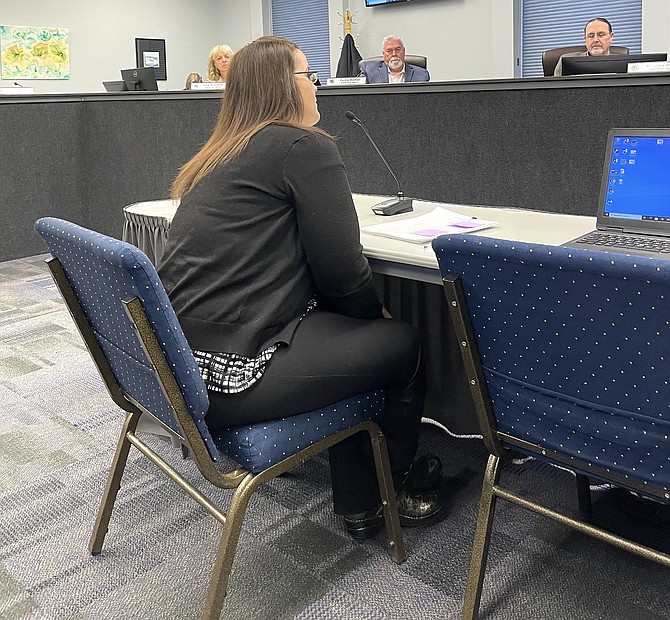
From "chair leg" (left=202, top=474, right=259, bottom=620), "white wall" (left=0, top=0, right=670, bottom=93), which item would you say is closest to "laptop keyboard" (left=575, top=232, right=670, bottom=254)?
"chair leg" (left=202, top=474, right=259, bottom=620)

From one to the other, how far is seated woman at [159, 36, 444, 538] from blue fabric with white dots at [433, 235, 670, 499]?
33 cm

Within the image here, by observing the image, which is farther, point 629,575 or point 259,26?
point 259,26

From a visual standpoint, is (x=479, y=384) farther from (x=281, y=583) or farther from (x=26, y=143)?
(x=26, y=143)

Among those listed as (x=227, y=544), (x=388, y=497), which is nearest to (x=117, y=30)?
(x=388, y=497)

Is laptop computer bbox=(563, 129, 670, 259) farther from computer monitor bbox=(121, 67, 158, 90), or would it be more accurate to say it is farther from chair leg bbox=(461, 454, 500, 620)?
computer monitor bbox=(121, 67, 158, 90)

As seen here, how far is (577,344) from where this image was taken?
971mm

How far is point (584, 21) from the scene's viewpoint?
534 cm

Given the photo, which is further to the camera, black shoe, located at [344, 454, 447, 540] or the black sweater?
black shoe, located at [344, 454, 447, 540]

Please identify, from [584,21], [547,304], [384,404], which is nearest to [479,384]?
[547,304]

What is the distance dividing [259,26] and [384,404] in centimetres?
673

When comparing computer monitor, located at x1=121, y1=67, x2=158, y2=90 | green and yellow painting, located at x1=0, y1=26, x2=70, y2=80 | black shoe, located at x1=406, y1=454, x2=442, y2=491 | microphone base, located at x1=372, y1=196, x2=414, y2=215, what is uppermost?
green and yellow painting, located at x1=0, y1=26, x2=70, y2=80

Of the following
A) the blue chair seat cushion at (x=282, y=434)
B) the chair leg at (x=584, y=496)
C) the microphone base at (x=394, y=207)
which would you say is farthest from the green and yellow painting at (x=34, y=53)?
the chair leg at (x=584, y=496)

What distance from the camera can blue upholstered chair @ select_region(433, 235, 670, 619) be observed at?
0.89 m

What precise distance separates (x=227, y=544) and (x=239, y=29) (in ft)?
23.8
